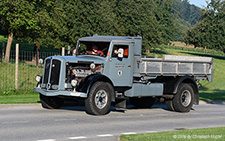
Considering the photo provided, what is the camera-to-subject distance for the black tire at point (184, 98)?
55.2ft

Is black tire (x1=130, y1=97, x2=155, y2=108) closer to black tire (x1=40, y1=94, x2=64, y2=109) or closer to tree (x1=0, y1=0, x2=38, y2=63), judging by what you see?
black tire (x1=40, y1=94, x2=64, y2=109)

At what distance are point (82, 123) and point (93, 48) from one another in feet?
14.3

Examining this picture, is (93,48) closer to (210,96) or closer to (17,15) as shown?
(210,96)

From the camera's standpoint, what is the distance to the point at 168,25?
8506 cm

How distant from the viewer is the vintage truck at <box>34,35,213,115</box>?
46.0 ft

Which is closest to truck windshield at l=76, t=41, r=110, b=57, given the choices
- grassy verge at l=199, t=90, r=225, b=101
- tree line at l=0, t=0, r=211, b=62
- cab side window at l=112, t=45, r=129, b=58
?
cab side window at l=112, t=45, r=129, b=58

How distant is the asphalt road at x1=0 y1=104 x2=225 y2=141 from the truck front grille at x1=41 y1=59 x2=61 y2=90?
0.97m

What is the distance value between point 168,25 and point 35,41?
46333mm

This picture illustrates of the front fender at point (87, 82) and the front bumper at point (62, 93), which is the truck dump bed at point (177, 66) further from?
the front bumper at point (62, 93)

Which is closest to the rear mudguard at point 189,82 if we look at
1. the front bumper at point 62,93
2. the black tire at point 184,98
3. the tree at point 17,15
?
the black tire at point 184,98

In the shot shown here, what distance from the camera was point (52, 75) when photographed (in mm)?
14430

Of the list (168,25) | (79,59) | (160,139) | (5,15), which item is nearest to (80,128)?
(160,139)

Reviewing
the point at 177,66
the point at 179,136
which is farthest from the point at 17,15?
the point at 179,136

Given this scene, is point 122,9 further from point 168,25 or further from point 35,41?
point 168,25
